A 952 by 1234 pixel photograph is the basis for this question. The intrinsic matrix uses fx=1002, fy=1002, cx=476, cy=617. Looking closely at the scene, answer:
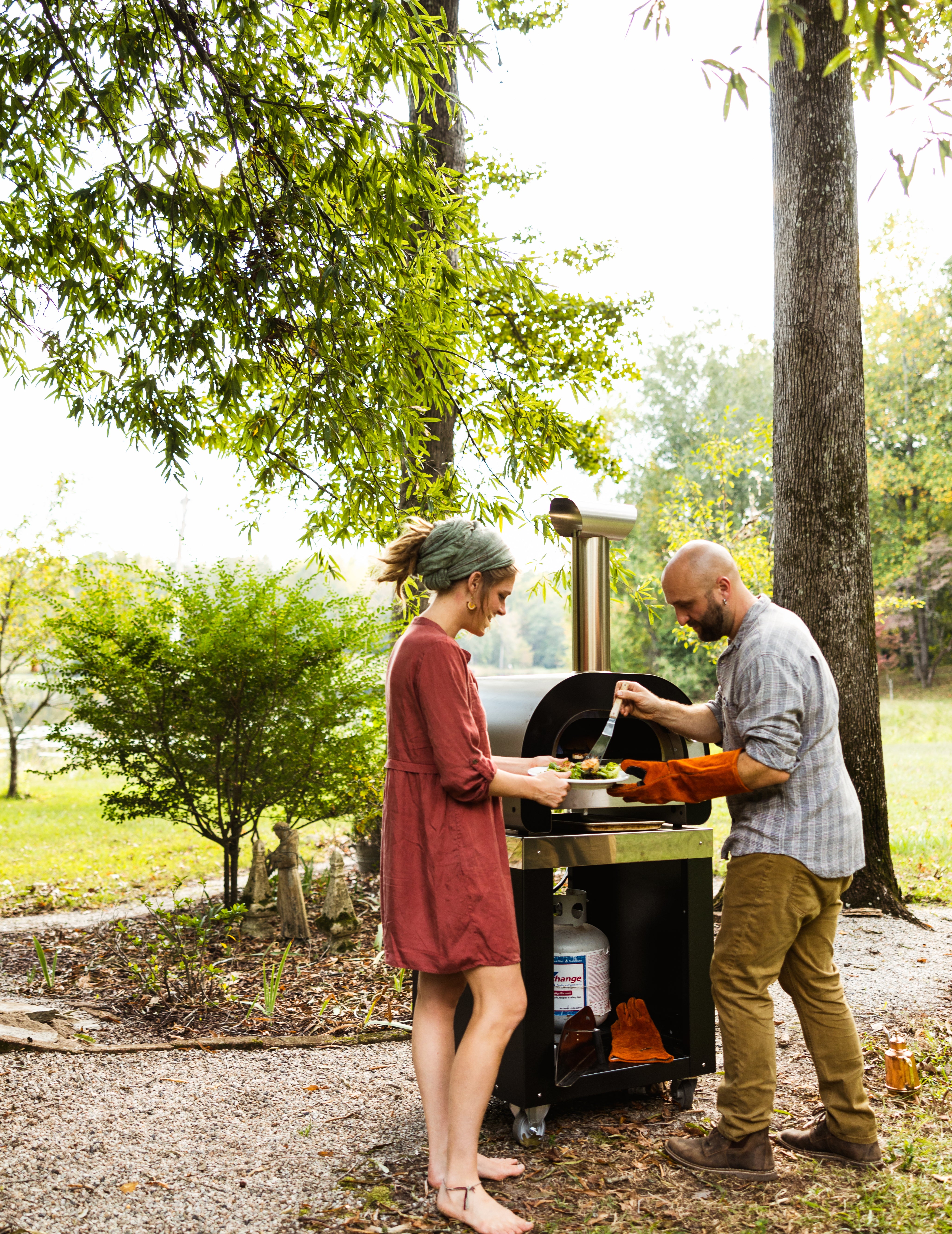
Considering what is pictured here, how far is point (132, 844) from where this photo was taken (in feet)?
37.4

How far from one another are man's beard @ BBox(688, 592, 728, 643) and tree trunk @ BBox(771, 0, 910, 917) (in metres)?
3.23

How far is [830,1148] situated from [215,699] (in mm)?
4165

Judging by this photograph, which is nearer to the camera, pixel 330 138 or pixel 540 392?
pixel 330 138

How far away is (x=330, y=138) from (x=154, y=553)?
30.7 m

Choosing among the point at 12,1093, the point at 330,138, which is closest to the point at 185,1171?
the point at 12,1093

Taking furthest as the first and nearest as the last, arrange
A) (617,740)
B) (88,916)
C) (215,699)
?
1. (88,916)
2. (215,699)
3. (617,740)

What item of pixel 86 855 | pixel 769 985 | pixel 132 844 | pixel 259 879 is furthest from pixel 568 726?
pixel 132 844

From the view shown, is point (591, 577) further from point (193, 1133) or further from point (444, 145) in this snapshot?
point (444, 145)

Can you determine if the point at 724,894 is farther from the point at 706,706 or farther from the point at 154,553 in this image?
the point at 154,553

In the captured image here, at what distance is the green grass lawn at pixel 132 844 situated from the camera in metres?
8.07

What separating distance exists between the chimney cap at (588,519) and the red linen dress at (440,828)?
1242mm

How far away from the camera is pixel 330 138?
4.30 meters

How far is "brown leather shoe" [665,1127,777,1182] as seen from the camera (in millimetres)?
2746

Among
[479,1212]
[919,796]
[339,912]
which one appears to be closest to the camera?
[479,1212]
